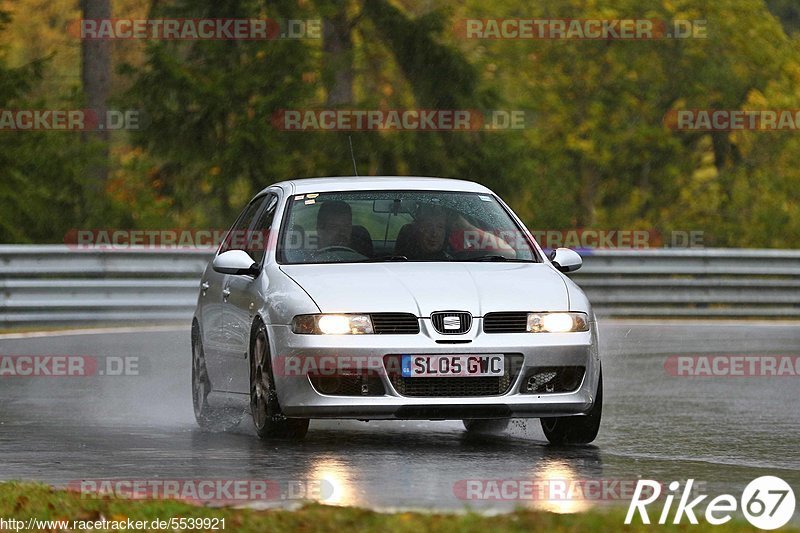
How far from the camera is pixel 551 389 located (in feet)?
34.9

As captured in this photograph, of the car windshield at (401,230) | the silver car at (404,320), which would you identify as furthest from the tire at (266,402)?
the car windshield at (401,230)

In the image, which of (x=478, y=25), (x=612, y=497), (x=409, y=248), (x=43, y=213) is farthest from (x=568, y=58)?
(x=612, y=497)

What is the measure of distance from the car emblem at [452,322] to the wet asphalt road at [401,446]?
2.32ft

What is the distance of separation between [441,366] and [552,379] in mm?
673

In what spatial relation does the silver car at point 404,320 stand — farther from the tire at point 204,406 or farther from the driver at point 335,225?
the tire at point 204,406

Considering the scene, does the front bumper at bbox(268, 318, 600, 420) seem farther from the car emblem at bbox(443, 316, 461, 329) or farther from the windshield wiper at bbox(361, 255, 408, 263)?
the windshield wiper at bbox(361, 255, 408, 263)

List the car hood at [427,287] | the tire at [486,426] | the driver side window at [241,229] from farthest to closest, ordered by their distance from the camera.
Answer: the driver side window at [241,229] → the tire at [486,426] → the car hood at [427,287]

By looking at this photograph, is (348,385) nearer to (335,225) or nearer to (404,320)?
(404,320)

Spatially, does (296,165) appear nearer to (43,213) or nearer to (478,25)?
(43,213)

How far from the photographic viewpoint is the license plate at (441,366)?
34.0ft

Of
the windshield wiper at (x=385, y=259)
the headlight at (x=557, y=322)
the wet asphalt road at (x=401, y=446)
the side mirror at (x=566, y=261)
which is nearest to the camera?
the wet asphalt road at (x=401, y=446)

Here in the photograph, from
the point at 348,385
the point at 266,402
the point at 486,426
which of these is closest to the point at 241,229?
the point at 486,426

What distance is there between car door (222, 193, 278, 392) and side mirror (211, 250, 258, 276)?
0.17 ft

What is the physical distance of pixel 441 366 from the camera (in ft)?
34.1
